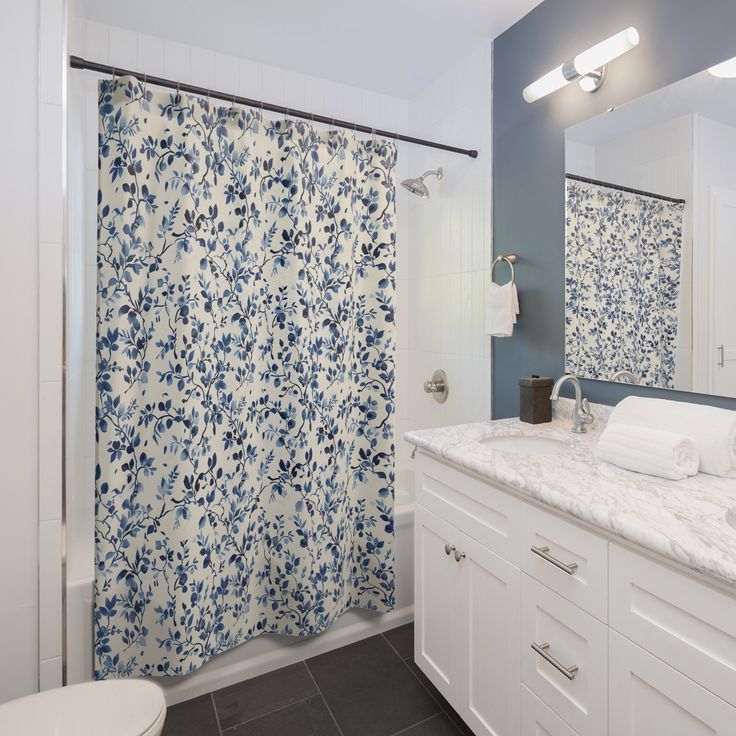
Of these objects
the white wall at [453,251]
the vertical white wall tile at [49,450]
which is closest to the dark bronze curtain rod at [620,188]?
the white wall at [453,251]

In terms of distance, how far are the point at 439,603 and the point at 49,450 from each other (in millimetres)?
1195

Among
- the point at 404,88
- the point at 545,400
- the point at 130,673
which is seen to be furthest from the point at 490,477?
the point at 404,88

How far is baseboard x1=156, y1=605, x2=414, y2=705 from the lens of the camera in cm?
167

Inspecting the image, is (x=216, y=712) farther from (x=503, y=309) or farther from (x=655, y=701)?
(x=503, y=309)

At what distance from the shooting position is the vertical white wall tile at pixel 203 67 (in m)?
2.05

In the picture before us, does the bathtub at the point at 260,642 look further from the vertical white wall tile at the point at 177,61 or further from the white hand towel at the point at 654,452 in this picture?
the vertical white wall tile at the point at 177,61

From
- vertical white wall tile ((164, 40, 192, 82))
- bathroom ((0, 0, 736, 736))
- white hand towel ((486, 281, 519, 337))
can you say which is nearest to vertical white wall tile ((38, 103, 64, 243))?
bathroom ((0, 0, 736, 736))

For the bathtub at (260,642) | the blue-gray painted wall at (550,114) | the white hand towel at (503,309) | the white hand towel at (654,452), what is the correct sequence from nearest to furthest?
1. the white hand towel at (654,452)
2. the blue-gray painted wall at (550,114)
3. the bathtub at (260,642)
4. the white hand towel at (503,309)

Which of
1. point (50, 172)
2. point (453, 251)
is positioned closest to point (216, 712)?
point (50, 172)

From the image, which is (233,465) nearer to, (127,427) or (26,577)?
(127,427)

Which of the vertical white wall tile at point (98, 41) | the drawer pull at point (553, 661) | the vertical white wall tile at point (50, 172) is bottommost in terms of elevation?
the drawer pull at point (553, 661)

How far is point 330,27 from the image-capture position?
1.90 m

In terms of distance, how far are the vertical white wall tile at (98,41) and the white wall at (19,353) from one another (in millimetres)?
826

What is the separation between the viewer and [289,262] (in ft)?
5.82
